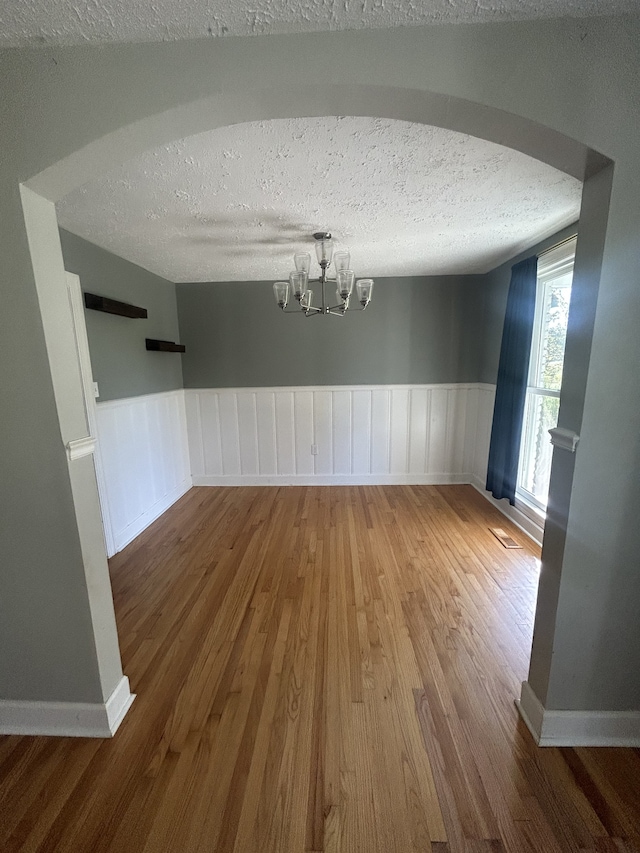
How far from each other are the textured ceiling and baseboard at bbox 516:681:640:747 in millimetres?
2169

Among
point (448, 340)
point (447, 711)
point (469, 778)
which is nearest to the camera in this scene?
point (469, 778)

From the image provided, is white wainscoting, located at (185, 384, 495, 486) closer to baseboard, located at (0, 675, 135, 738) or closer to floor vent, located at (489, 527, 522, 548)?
floor vent, located at (489, 527, 522, 548)

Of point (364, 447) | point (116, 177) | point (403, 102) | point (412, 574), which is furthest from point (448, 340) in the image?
point (116, 177)

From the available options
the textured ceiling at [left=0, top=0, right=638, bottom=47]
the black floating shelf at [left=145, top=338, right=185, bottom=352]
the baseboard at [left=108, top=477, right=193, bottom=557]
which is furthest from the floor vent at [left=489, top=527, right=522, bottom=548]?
the black floating shelf at [left=145, top=338, right=185, bottom=352]

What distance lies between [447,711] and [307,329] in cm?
328

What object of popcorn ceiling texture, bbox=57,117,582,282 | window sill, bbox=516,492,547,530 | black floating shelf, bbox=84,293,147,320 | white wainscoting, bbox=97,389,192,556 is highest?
popcorn ceiling texture, bbox=57,117,582,282

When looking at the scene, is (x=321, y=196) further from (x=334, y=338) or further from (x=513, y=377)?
(x=513, y=377)

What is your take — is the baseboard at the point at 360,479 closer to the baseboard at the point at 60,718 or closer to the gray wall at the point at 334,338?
the gray wall at the point at 334,338

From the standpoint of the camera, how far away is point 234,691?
142cm

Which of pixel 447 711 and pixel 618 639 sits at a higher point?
pixel 618 639

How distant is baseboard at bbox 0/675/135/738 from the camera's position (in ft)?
4.11

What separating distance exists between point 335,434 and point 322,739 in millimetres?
2763

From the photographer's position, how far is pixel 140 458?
9.57 feet

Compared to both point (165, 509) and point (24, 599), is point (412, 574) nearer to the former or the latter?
point (24, 599)
